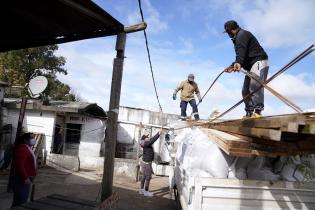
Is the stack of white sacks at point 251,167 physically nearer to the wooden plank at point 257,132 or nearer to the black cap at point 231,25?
the wooden plank at point 257,132

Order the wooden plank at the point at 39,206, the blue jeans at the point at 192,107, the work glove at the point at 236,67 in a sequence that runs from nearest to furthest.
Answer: the wooden plank at the point at 39,206 → the work glove at the point at 236,67 → the blue jeans at the point at 192,107

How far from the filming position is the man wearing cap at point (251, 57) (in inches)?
208

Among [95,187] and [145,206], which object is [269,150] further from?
[95,187]

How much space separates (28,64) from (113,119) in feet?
67.7

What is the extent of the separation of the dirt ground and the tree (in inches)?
441

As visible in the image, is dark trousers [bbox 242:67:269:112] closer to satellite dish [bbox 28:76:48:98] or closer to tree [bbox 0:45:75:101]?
satellite dish [bbox 28:76:48:98]

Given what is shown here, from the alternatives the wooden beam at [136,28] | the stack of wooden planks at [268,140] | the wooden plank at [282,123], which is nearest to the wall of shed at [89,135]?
the wooden beam at [136,28]

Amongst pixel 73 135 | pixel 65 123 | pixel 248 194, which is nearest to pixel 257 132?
pixel 248 194

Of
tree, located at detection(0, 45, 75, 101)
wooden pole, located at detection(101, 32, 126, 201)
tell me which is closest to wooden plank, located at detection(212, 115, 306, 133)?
wooden pole, located at detection(101, 32, 126, 201)

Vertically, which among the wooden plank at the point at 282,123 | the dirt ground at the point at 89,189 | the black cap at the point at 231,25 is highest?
the black cap at the point at 231,25

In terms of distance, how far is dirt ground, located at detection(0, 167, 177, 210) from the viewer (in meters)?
9.40

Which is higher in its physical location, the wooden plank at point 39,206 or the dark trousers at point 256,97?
the dark trousers at point 256,97

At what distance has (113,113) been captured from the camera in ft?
15.8

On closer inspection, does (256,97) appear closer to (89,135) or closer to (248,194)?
(248,194)
